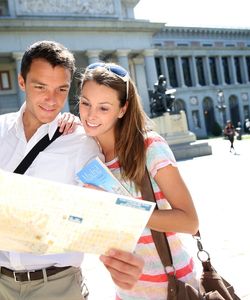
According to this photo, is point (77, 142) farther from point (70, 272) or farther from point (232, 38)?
point (232, 38)

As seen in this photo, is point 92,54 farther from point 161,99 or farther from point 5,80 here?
point 161,99

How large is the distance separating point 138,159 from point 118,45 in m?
35.8

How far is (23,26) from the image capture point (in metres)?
31.2

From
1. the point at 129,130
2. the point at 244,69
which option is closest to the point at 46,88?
the point at 129,130

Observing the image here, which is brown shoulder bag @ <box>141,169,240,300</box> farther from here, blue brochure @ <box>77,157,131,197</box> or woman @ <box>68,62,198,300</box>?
blue brochure @ <box>77,157,131,197</box>

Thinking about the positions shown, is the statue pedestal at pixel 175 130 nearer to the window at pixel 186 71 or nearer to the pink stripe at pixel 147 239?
the pink stripe at pixel 147 239

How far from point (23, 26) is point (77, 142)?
104ft

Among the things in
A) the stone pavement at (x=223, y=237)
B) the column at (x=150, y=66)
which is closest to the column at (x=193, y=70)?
the column at (x=150, y=66)

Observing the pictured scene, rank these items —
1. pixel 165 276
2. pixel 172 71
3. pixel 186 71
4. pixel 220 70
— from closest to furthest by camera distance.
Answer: pixel 165 276
pixel 172 71
pixel 186 71
pixel 220 70

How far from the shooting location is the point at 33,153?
1.77 metres

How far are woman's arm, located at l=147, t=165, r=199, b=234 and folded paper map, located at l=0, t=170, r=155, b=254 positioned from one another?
358 mm

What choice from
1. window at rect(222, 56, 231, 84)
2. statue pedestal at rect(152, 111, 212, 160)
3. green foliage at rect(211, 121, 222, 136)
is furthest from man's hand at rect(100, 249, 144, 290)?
window at rect(222, 56, 231, 84)

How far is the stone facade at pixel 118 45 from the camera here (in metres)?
32.5

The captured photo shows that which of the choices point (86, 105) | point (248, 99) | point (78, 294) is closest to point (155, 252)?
point (78, 294)
